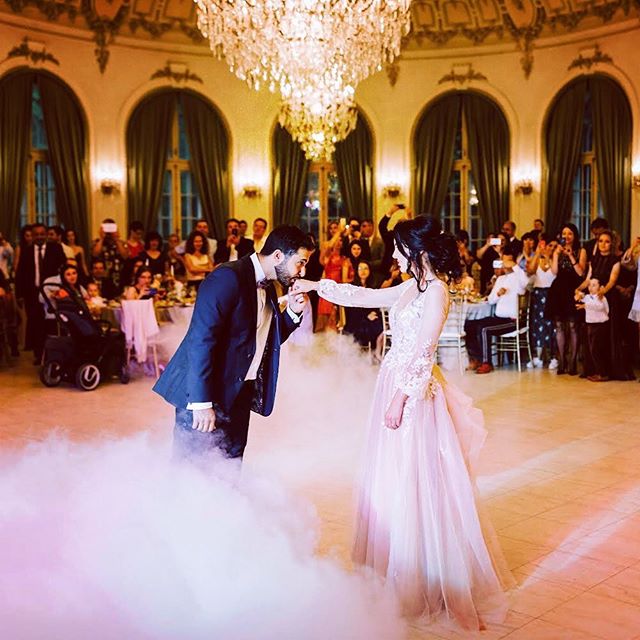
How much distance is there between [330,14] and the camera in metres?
9.57

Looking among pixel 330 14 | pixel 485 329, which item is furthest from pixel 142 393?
pixel 330 14

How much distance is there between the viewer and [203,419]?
3.45 m

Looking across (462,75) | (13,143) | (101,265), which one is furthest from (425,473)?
(462,75)

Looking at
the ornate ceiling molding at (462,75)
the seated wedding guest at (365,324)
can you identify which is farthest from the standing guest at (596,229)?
the ornate ceiling molding at (462,75)

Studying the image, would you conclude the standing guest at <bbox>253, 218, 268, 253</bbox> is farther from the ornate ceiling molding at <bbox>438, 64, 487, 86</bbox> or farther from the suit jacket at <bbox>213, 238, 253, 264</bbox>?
the ornate ceiling molding at <bbox>438, 64, 487, 86</bbox>

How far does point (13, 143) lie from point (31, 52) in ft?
4.14

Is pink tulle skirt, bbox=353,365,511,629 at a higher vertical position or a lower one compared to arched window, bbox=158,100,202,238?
lower

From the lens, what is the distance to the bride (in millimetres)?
3504

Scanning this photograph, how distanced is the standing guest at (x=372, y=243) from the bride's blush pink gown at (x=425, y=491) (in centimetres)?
768

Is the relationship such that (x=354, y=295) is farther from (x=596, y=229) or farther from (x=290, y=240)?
(x=596, y=229)

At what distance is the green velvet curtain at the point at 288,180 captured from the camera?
47.0 feet

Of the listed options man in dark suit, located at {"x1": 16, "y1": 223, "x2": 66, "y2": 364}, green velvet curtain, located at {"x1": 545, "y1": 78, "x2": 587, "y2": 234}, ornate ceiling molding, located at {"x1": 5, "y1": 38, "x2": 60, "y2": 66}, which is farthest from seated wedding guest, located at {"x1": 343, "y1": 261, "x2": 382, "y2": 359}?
ornate ceiling molding, located at {"x1": 5, "y1": 38, "x2": 60, "y2": 66}

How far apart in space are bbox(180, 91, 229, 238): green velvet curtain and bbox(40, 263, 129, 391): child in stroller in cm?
507

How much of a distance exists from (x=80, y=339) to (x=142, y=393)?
906 millimetres
